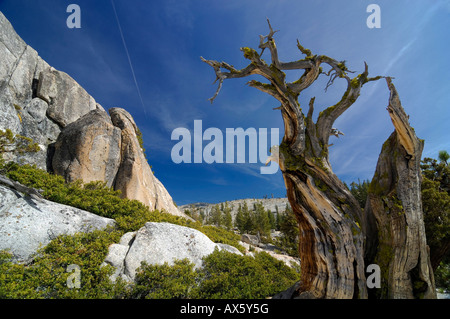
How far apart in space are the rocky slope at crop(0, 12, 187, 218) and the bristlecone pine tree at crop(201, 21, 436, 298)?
12624 millimetres

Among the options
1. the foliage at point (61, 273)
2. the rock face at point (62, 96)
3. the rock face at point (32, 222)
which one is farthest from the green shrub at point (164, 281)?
the rock face at point (62, 96)

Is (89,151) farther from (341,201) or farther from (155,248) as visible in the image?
(341,201)

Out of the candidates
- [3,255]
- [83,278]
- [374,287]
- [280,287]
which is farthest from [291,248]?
[3,255]

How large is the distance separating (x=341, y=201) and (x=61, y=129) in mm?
21542

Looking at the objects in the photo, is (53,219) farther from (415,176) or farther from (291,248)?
(291,248)

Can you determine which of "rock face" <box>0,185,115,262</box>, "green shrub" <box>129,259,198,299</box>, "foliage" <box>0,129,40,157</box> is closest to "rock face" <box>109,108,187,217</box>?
"rock face" <box>0,185,115,262</box>

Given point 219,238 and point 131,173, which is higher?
point 131,173

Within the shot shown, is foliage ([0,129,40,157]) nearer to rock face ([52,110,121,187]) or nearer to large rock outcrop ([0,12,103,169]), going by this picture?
large rock outcrop ([0,12,103,169])

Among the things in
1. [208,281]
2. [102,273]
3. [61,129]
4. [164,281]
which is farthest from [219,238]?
[61,129]

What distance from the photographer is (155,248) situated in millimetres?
8102

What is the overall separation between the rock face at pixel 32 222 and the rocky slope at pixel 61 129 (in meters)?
4.94

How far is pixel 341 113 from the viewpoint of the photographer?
21.0 feet
